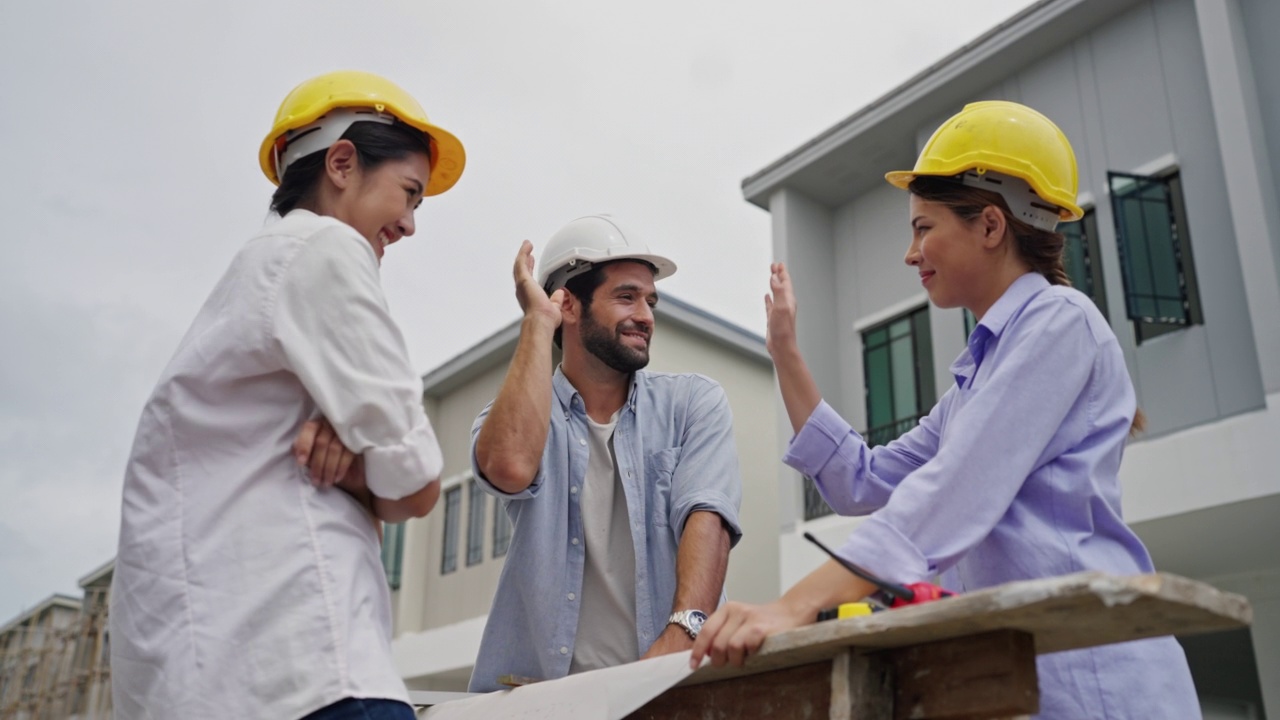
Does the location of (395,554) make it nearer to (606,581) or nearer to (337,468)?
(606,581)

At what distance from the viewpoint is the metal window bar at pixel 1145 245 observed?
1030 cm

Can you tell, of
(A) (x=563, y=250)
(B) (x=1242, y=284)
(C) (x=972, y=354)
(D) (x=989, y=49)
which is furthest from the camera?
(D) (x=989, y=49)

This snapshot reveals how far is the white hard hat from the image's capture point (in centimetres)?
389

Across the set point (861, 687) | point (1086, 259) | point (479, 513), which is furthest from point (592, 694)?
point (479, 513)

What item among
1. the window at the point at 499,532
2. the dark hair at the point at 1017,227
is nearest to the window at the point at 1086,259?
the dark hair at the point at 1017,227

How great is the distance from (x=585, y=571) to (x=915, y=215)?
4.57ft

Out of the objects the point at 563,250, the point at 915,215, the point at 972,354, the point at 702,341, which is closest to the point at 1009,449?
the point at 972,354

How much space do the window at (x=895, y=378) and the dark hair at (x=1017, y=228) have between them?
34.2 ft

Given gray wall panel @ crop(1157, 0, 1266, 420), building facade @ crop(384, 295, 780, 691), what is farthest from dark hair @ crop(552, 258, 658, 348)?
building facade @ crop(384, 295, 780, 691)

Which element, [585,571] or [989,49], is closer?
[585,571]

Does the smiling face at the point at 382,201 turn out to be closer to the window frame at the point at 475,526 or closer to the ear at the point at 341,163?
the ear at the point at 341,163

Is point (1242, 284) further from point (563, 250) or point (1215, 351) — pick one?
point (563, 250)

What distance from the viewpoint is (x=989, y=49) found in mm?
12430

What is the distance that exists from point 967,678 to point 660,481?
5.65ft
